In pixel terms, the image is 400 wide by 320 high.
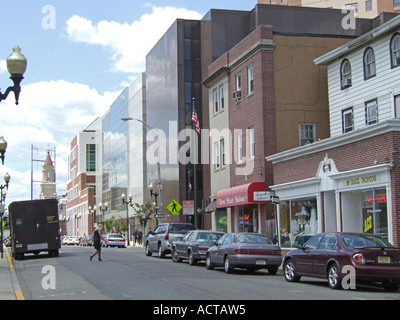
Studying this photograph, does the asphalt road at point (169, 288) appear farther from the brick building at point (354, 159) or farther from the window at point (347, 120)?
the window at point (347, 120)

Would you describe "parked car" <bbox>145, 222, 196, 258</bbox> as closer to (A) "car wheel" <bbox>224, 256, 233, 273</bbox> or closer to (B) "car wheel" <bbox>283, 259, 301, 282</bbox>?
(A) "car wheel" <bbox>224, 256, 233, 273</bbox>

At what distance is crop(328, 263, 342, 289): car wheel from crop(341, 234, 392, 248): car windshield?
0.67 metres

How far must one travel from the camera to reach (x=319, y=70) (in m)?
32.8

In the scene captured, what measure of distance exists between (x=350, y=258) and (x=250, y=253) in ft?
18.2

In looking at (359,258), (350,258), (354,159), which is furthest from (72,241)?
(359,258)

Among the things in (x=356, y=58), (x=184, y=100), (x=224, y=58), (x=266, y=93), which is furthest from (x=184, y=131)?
(x=356, y=58)

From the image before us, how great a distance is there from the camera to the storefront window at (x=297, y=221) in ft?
86.2

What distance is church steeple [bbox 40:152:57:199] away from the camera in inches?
6825

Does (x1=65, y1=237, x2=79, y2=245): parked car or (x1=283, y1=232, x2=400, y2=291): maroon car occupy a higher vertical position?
(x1=283, y1=232, x2=400, y2=291): maroon car

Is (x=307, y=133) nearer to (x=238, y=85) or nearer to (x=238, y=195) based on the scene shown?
(x=238, y=195)

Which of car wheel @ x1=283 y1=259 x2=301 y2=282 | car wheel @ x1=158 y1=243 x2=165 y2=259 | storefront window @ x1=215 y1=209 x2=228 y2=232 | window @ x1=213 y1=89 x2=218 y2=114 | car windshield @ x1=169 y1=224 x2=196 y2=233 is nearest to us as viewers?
car wheel @ x1=283 y1=259 x2=301 y2=282

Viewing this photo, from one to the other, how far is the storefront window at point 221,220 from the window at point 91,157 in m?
79.2

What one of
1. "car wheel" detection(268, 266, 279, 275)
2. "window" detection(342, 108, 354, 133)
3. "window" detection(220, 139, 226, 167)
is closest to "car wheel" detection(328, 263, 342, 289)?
"car wheel" detection(268, 266, 279, 275)
